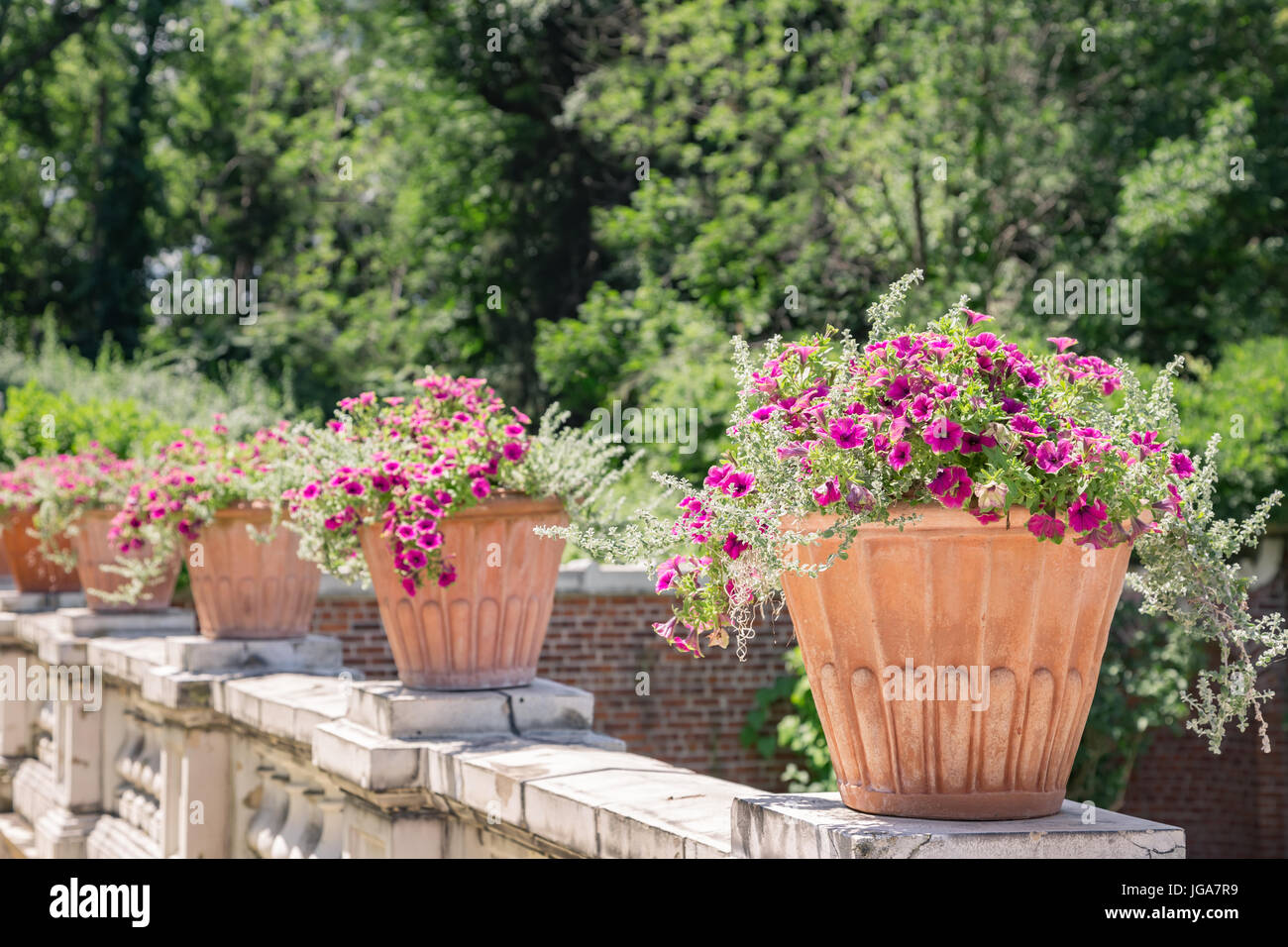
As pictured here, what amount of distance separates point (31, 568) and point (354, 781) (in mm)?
5787

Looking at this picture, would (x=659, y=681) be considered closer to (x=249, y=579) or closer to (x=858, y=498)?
(x=249, y=579)

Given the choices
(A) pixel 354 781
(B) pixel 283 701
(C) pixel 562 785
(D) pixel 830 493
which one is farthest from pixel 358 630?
(D) pixel 830 493

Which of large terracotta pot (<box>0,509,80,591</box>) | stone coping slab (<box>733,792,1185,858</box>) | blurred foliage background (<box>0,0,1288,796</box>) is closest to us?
stone coping slab (<box>733,792,1185,858</box>)

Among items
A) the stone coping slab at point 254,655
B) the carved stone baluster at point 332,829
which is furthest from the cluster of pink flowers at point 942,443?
the stone coping slab at point 254,655

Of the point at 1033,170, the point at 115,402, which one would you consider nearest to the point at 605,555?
the point at 115,402

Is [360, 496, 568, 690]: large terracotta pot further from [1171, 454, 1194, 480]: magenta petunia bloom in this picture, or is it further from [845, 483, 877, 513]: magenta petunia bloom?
[1171, 454, 1194, 480]: magenta petunia bloom

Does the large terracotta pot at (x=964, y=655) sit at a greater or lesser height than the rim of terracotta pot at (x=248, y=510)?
lesser

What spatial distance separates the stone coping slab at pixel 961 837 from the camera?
202 centimetres

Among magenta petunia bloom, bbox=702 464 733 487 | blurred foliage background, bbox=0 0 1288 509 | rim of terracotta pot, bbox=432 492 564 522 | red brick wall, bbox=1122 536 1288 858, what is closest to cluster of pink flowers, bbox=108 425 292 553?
rim of terracotta pot, bbox=432 492 564 522

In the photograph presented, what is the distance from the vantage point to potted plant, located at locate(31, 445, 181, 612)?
669 cm

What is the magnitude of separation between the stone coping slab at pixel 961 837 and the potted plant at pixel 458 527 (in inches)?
68.1

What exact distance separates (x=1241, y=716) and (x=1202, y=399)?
867 centimetres

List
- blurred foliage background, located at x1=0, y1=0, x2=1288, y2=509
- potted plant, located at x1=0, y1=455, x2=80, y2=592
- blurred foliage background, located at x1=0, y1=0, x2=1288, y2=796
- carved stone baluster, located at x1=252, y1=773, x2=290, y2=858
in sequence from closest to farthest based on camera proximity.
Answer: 1. carved stone baluster, located at x1=252, y1=773, x2=290, y2=858
2. potted plant, located at x1=0, y1=455, x2=80, y2=592
3. blurred foliage background, located at x1=0, y1=0, x2=1288, y2=796
4. blurred foliage background, located at x1=0, y1=0, x2=1288, y2=509

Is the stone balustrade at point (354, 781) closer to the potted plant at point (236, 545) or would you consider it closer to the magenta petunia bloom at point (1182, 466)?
the potted plant at point (236, 545)
